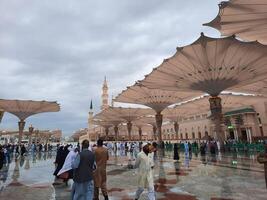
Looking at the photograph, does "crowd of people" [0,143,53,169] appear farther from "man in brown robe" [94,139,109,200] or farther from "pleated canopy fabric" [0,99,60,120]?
"man in brown robe" [94,139,109,200]

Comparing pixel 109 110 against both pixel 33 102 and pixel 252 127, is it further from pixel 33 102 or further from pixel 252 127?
pixel 252 127

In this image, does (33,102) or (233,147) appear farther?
(33,102)

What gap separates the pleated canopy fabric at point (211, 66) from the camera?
610 inches

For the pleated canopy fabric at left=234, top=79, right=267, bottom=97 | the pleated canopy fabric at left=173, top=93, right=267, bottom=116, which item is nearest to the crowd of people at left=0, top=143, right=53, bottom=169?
the pleated canopy fabric at left=173, top=93, right=267, bottom=116

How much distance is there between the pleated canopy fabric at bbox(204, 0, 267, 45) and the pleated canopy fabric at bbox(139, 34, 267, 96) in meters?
0.73

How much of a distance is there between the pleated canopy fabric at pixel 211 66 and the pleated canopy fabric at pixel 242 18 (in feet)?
2.40

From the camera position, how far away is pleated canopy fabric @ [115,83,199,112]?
2904 cm

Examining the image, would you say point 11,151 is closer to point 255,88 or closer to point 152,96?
point 152,96

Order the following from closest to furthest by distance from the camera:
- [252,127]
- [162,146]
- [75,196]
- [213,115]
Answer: [75,196]
[213,115]
[162,146]
[252,127]

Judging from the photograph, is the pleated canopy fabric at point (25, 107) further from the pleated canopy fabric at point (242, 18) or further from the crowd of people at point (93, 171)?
the crowd of people at point (93, 171)

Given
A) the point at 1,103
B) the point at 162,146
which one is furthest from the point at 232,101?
the point at 1,103

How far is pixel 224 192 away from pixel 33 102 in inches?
1180

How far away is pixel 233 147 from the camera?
22.5 meters

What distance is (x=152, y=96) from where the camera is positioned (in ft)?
100
